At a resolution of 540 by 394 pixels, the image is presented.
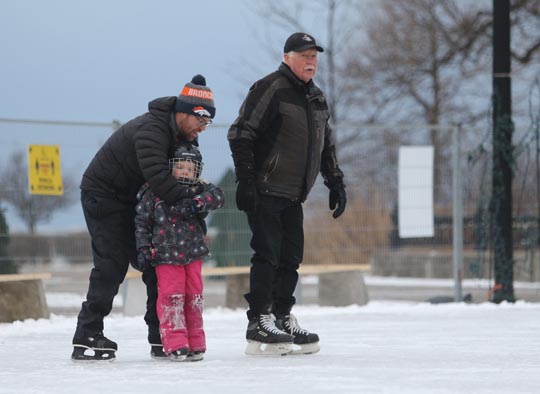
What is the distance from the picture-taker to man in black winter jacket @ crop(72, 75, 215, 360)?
6359 mm

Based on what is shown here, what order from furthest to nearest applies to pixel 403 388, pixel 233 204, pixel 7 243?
pixel 233 204 < pixel 7 243 < pixel 403 388

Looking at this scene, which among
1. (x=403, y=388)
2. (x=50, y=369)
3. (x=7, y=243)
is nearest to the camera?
(x=403, y=388)

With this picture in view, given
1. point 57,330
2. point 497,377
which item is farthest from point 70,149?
point 497,377

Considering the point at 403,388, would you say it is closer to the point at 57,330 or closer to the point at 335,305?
the point at 57,330

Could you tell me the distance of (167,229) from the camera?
20.6 feet

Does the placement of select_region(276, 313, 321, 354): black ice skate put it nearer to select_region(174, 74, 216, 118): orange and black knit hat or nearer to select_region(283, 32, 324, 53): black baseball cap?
select_region(174, 74, 216, 118): orange and black knit hat

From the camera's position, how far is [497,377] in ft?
18.2

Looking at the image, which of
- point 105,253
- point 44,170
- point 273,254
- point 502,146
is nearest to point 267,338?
point 273,254

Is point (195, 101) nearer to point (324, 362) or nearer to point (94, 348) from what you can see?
point (94, 348)

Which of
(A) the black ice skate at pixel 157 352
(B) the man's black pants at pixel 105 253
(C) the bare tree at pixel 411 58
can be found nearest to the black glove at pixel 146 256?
(B) the man's black pants at pixel 105 253

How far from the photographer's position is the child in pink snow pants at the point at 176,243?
20.5 ft

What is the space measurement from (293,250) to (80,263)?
4160mm

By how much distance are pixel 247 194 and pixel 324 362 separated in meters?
1.04

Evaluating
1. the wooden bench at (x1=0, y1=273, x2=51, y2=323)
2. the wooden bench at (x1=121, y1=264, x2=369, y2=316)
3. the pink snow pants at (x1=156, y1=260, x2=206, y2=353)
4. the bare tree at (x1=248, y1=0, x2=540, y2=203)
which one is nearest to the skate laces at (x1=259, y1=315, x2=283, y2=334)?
the pink snow pants at (x1=156, y1=260, x2=206, y2=353)
